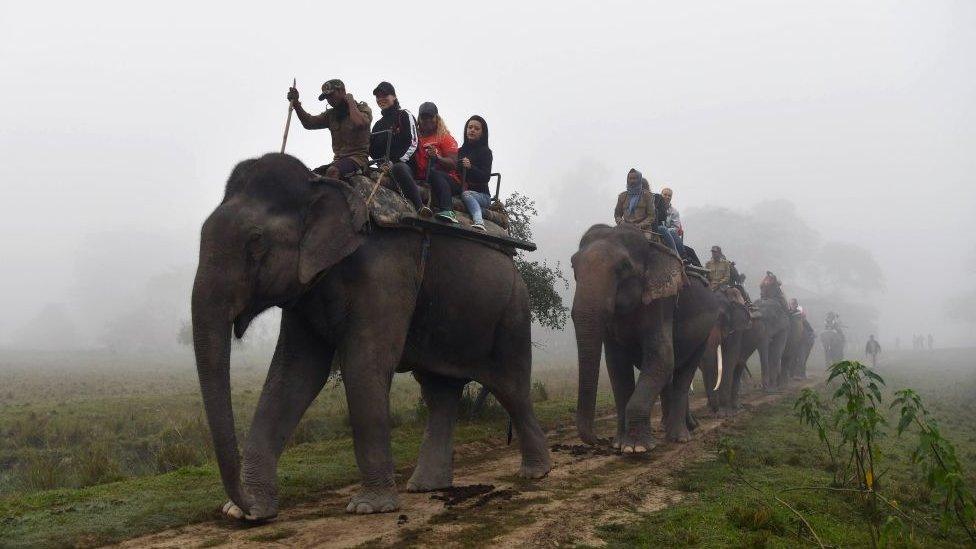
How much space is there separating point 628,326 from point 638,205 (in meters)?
2.45

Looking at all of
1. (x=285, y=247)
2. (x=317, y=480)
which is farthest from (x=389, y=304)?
(x=317, y=480)

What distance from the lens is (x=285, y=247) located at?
19.0 feet

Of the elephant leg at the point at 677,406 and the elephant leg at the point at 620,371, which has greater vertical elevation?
the elephant leg at the point at 620,371

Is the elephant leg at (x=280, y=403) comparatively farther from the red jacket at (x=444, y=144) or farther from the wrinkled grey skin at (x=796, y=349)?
the wrinkled grey skin at (x=796, y=349)

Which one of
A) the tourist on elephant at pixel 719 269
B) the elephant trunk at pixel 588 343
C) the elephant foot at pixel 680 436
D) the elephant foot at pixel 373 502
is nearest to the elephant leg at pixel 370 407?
the elephant foot at pixel 373 502

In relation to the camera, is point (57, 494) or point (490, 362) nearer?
point (57, 494)

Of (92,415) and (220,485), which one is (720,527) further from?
(92,415)

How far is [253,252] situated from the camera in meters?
5.58

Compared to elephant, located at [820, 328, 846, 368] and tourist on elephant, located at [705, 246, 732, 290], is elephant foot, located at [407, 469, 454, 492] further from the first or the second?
elephant, located at [820, 328, 846, 368]

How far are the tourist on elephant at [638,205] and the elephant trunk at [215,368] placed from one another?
8.20 m

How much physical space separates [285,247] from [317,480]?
10.3ft

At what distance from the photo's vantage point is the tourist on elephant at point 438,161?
7.46 meters

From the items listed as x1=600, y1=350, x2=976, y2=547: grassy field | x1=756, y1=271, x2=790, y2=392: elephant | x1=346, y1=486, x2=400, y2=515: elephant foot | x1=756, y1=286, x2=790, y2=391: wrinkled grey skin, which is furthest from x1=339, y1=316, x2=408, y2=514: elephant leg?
x1=756, y1=286, x2=790, y2=391: wrinkled grey skin

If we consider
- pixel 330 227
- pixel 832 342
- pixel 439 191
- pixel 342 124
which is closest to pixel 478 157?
pixel 439 191
